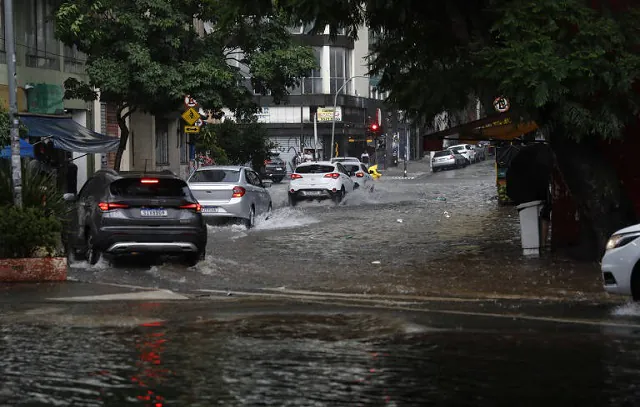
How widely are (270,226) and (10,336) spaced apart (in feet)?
57.5

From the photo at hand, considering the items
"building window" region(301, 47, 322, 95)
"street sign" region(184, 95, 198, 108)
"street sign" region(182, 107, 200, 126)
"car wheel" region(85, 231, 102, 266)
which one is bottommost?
"car wheel" region(85, 231, 102, 266)

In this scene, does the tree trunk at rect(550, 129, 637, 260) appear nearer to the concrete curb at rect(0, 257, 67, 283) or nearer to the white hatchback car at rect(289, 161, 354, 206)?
the concrete curb at rect(0, 257, 67, 283)

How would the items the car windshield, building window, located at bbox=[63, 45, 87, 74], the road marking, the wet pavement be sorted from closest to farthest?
the wet pavement, the road marking, building window, located at bbox=[63, 45, 87, 74], the car windshield

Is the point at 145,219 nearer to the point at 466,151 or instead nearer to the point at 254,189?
the point at 254,189

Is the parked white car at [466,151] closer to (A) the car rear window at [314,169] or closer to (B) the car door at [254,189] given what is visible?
(A) the car rear window at [314,169]

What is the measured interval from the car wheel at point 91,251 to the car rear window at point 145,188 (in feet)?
2.72

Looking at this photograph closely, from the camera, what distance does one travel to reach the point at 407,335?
11.1 meters

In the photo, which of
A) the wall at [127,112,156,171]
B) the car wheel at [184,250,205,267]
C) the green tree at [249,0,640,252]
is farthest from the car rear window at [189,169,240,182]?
the wall at [127,112,156,171]

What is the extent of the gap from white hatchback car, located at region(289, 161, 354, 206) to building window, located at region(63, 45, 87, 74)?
749cm

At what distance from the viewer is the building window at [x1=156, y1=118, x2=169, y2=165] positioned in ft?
165

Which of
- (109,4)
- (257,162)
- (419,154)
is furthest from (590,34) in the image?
(419,154)

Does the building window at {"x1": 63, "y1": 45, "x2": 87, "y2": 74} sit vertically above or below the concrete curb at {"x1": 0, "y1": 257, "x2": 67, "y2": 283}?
above

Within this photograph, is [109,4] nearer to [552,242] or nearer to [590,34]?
[552,242]

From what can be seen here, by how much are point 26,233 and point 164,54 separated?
1762cm
